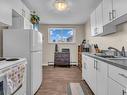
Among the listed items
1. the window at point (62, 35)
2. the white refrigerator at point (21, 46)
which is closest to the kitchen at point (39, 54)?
the white refrigerator at point (21, 46)

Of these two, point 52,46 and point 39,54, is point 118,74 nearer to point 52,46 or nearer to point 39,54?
point 39,54

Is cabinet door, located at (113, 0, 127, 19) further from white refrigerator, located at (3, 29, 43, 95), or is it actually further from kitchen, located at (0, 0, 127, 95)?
white refrigerator, located at (3, 29, 43, 95)

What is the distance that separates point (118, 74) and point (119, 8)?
1127 millimetres

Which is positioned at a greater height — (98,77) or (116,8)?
(116,8)

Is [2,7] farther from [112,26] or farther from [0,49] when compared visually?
[112,26]

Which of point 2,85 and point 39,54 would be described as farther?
point 39,54

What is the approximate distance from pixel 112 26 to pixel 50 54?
5.38 meters

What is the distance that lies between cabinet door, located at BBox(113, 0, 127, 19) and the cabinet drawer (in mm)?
808

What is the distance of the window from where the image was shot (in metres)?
8.73

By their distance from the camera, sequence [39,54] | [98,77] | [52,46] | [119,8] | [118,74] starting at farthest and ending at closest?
[52,46]
[39,54]
[98,77]
[119,8]
[118,74]

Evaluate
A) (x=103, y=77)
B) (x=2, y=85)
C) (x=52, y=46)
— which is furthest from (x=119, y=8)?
(x=52, y=46)

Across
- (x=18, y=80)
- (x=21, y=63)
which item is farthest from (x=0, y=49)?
(x=18, y=80)

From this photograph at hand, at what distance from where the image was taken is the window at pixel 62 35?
8727 millimetres

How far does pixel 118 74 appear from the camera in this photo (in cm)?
172
